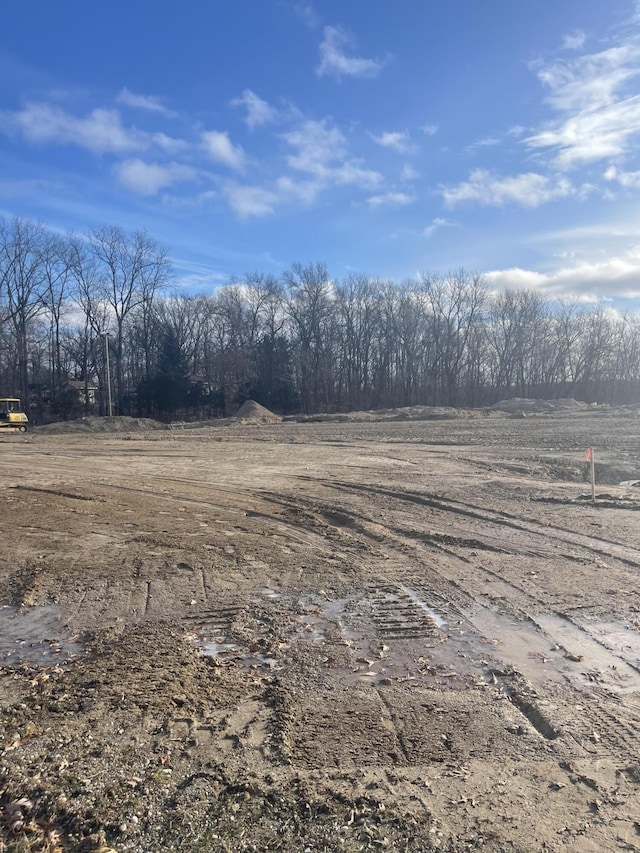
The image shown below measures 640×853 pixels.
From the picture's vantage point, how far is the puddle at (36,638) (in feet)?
17.4

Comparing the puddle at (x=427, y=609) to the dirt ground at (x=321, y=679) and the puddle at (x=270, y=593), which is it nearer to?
the dirt ground at (x=321, y=679)

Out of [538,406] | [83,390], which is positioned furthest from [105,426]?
[538,406]

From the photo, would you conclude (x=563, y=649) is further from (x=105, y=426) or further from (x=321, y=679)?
(x=105, y=426)

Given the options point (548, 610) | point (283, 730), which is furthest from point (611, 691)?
point (283, 730)

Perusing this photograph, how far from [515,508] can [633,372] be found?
7905 centimetres

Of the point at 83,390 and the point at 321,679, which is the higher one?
the point at 83,390

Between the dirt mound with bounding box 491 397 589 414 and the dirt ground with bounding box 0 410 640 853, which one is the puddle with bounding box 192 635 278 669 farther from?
the dirt mound with bounding box 491 397 589 414

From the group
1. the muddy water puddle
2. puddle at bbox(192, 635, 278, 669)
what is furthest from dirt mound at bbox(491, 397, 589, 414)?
puddle at bbox(192, 635, 278, 669)

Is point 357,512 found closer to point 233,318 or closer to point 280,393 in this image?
point 280,393

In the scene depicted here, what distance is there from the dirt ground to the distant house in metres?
51.1

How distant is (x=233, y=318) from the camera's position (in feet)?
235

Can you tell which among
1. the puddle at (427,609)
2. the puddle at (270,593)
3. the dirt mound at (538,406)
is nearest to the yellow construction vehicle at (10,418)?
the dirt mound at (538,406)

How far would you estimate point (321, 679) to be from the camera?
4.84 m

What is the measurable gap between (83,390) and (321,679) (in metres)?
61.3
